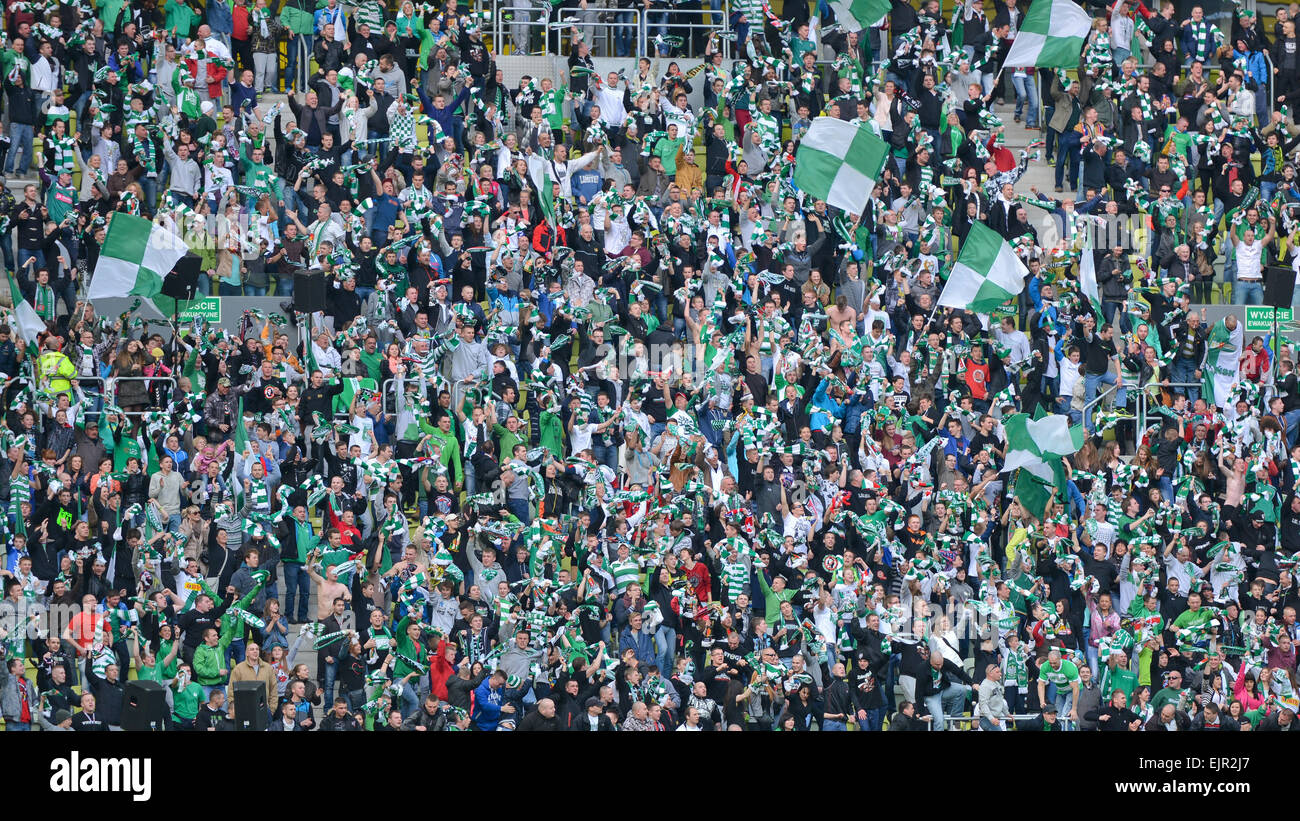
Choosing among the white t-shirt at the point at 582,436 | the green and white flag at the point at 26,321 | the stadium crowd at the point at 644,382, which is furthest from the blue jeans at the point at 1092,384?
the green and white flag at the point at 26,321

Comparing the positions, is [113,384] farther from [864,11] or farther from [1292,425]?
[1292,425]

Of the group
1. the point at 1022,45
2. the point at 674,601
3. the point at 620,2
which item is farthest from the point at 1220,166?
the point at 674,601

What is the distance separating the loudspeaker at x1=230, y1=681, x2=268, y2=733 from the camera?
72.7 ft

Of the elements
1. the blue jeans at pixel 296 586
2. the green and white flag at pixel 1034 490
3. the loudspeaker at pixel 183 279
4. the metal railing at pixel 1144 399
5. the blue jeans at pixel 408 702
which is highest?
the loudspeaker at pixel 183 279

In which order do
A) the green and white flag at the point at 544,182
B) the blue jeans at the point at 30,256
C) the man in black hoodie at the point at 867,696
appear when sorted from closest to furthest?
the man in black hoodie at the point at 867,696
the blue jeans at the point at 30,256
the green and white flag at the point at 544,182

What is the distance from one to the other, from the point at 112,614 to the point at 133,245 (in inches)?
168

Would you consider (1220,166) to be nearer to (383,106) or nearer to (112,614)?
(383,106)

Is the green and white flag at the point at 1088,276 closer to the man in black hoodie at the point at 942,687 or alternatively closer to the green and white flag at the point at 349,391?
the man in black hoodie at the point at 942,687

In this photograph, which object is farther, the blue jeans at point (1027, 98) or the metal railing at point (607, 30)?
the blue jeans at point (1027, 98)

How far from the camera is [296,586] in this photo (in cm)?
2375

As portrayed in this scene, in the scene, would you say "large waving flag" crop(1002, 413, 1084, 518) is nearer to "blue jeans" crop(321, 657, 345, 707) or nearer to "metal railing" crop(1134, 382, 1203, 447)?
"metal railing" crop(1134, 382, 1203, 447)

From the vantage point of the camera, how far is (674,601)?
2364cm

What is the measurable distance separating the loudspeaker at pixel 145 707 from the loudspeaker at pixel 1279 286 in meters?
12.2

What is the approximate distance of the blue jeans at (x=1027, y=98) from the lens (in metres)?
28.9
